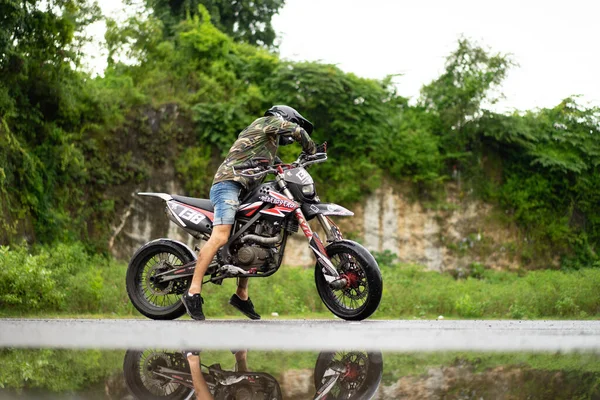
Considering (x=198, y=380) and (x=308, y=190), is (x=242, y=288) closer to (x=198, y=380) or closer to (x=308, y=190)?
(x=308, y=190)

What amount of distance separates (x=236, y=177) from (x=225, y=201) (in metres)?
0.27

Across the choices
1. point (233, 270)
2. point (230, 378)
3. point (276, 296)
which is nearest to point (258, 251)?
point (233, 270)

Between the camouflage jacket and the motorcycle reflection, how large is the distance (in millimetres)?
3252

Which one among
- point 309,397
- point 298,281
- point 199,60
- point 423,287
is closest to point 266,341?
point 309,397

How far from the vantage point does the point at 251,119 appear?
20.3 m

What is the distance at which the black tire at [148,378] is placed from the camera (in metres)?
3.51

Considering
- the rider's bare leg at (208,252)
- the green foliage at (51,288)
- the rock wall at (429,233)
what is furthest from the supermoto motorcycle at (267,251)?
the rock wall at (429,233)

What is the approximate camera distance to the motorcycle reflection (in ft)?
11.4

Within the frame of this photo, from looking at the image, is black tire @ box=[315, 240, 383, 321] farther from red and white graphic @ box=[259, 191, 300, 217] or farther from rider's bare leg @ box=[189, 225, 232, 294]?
rider's bare leg @ box=[189, 225, 232, 294]

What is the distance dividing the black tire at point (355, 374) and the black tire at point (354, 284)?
2.27m

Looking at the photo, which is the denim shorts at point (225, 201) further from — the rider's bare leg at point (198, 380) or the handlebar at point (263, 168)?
the rider's bare leg at point (198, 380)

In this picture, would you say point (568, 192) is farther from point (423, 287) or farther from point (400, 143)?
point (423, 287)

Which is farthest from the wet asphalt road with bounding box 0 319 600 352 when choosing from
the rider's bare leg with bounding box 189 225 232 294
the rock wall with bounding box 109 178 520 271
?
the rock wall with bounding box 109 178 520 271

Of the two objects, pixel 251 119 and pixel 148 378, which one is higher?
pixel 251 119
